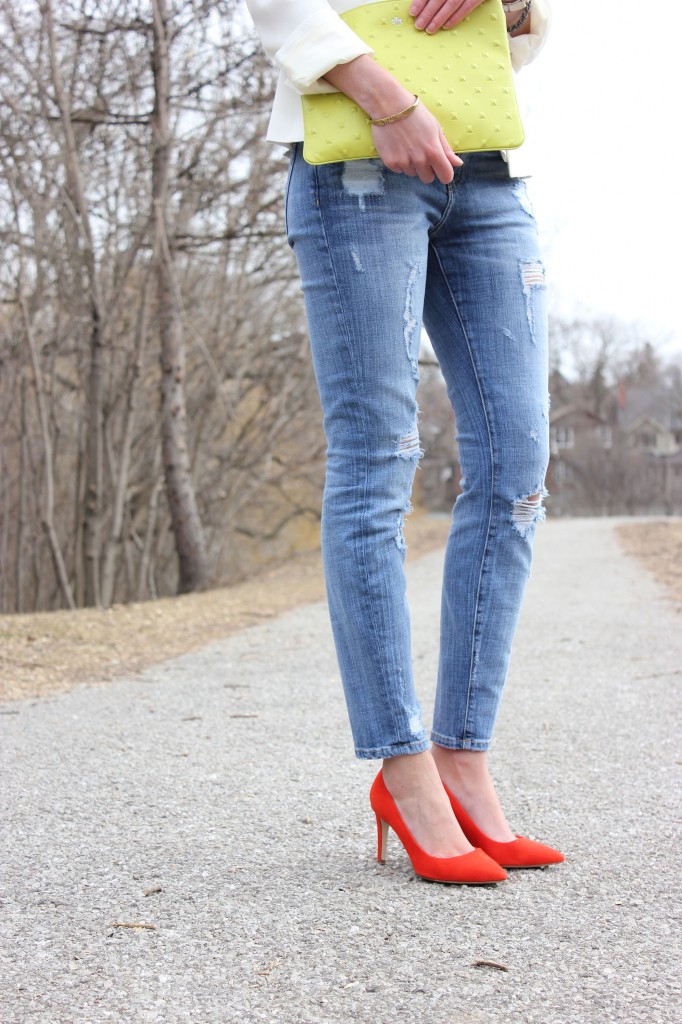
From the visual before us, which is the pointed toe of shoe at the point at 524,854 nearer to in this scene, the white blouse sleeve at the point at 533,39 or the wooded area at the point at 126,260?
the white blouse sleeve at the point at 533,39

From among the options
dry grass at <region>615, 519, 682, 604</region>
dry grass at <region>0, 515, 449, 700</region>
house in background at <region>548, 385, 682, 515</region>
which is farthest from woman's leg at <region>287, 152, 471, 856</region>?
house in background at <region>548, 385, 682, 515</region>

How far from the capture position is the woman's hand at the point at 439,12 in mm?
1485

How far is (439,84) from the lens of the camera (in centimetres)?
149

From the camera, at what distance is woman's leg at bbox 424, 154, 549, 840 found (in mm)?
1571

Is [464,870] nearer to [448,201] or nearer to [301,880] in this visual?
[301,880]

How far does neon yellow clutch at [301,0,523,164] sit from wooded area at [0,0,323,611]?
5.28m

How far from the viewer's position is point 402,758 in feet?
4.84

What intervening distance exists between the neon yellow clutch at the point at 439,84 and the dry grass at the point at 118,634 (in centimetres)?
233

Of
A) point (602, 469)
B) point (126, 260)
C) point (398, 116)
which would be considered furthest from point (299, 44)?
point (602, 469)

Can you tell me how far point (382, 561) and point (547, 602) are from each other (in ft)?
14.8

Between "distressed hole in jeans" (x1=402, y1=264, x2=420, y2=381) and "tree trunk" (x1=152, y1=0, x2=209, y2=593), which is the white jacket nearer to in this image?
"distressed hole in jeans" (x1=402, y1=264, x2=420, y2=381)

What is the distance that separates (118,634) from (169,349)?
3762 mm

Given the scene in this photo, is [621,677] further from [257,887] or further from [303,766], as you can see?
[257,887]

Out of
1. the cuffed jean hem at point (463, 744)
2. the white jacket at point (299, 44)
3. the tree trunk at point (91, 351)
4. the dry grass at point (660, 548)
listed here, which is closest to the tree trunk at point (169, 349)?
the tree trunk at point (91, 351)
